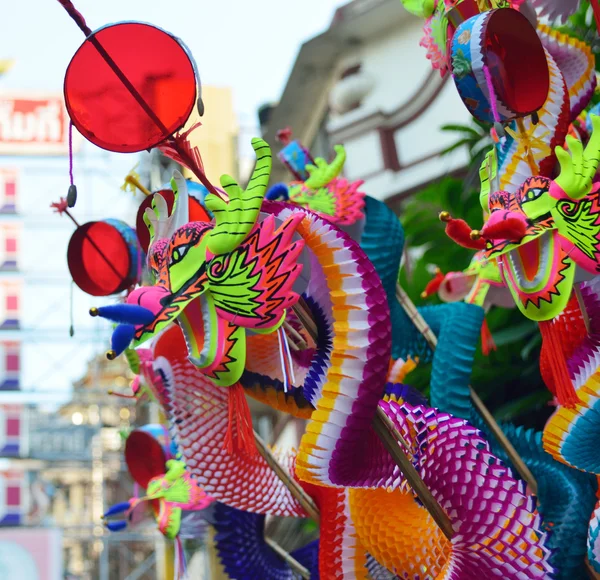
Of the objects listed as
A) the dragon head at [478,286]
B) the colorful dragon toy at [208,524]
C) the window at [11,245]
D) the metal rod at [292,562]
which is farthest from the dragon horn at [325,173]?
the window at [11,245]

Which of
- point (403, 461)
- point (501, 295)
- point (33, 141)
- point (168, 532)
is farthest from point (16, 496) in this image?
point (403, 461)

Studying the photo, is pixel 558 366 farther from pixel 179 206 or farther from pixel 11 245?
pixel 11 245

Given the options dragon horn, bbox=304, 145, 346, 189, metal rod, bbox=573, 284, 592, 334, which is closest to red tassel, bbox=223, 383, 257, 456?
metal rod, bbox=573, 284, 592, 334

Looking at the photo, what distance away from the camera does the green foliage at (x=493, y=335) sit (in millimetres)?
3840

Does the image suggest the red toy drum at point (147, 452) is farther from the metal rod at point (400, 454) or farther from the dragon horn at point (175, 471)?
the metal rod at point (400, 454)

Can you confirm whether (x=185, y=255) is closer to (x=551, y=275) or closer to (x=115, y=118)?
(x=115, y=118)

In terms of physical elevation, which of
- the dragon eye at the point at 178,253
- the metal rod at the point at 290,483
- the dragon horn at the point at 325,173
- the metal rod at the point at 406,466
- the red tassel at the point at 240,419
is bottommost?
the metal rod at the point at 290,483

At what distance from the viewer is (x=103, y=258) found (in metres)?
3.12

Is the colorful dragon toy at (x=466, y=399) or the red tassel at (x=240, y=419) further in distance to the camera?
the colorful dragon toy at (x=466, y=399)

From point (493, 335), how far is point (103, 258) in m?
1.66

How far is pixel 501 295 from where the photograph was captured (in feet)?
10.4

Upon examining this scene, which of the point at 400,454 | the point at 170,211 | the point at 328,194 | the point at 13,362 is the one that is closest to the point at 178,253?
the point at 170,211

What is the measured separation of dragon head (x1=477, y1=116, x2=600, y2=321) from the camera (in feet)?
7.21

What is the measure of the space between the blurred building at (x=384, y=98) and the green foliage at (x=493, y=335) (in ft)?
4.55
